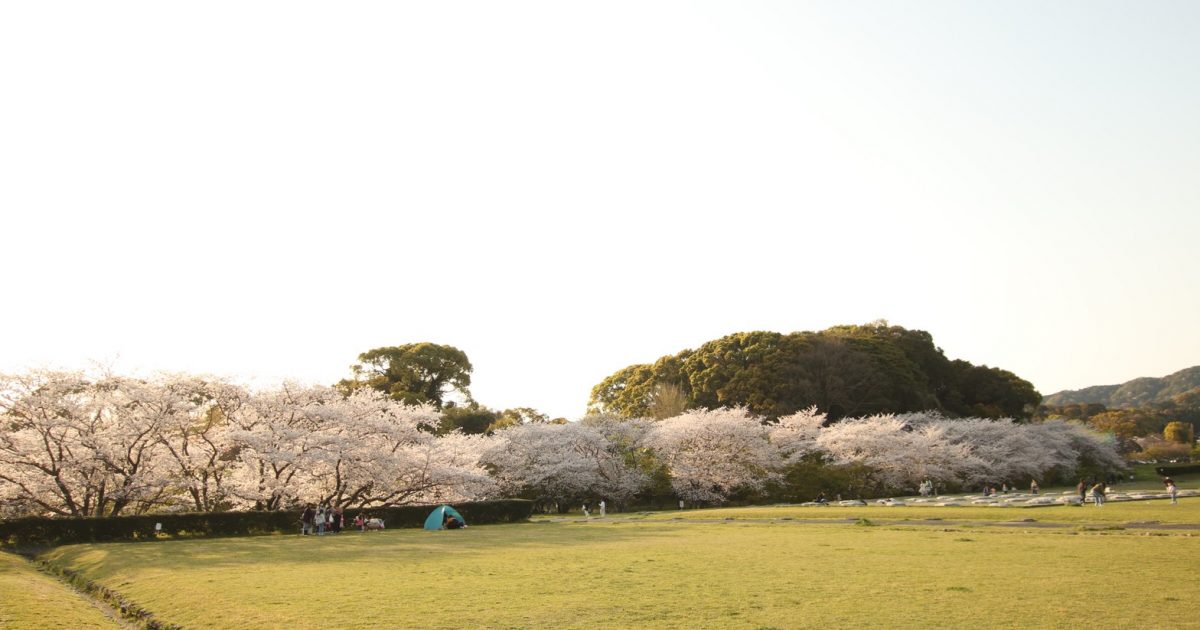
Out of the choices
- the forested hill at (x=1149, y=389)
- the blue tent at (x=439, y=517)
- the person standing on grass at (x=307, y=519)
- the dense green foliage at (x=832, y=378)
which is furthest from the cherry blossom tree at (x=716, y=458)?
the forested hill at (x=1149, y=389)

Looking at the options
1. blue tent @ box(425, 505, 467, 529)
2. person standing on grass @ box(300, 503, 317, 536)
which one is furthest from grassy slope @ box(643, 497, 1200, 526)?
person standing on grass @ box(300, 503, 317, 536)

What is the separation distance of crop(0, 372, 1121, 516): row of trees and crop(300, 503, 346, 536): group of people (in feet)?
8.11

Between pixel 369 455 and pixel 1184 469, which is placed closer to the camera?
pixel 369 455

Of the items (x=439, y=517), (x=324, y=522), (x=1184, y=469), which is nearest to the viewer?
(x=324, y=522)

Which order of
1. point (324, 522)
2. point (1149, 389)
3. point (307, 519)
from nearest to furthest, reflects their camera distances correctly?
point (324, 522) < point (307, 519) < point (1149, 389)

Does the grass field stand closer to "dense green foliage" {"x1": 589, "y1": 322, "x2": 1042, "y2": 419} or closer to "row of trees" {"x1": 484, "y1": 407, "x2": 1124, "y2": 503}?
"row of trees" {"x1": 484, "y1": 407, "x2": 1124, "y2": 503}

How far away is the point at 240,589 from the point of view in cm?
1489

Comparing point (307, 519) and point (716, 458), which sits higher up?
point (716, 458)

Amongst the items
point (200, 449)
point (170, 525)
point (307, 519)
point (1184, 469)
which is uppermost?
point (200, 449)

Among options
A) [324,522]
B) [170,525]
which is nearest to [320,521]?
[324,522]

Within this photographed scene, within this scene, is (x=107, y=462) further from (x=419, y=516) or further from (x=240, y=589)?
(x=240, y=589)

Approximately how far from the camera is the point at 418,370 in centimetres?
7225

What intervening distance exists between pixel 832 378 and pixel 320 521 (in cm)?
4508

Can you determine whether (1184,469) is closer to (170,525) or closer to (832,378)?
(832,378)
